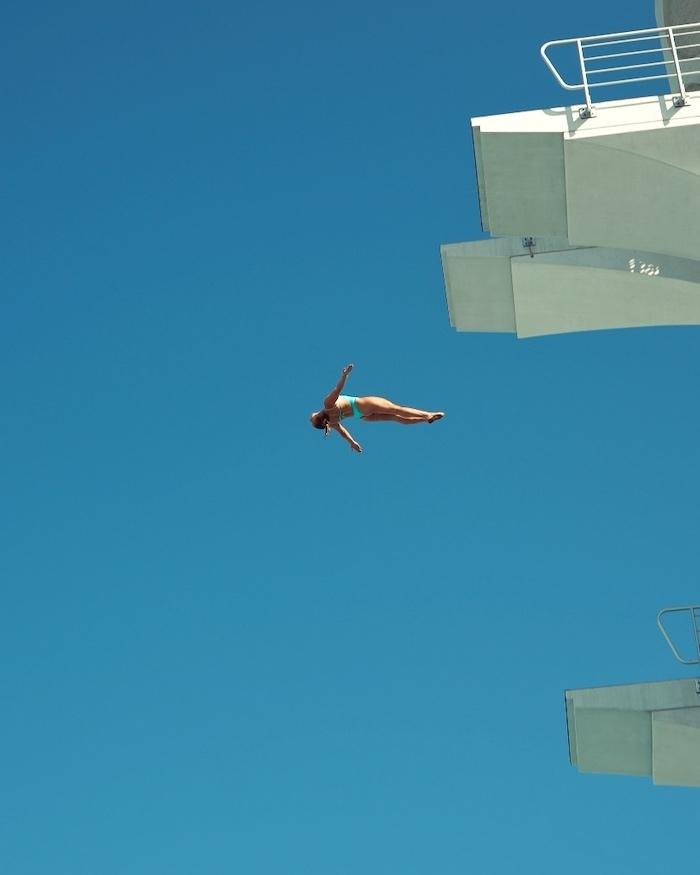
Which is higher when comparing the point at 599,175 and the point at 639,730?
the point at 599,175

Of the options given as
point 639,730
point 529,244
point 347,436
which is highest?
point 529,244

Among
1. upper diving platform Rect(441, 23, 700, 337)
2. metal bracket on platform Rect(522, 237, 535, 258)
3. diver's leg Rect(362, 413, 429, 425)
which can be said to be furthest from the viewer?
metal bracket on platform Rect(522, 237, 535, 258)

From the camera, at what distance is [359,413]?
17078 millimetres

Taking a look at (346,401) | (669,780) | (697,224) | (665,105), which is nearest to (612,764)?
(669,780)

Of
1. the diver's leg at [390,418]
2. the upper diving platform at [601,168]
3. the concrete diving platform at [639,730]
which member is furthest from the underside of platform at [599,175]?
the concrete diving platform at [639,730]

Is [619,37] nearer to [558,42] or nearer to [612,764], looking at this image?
[558,42]

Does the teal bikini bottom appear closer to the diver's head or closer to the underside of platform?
the diver's head

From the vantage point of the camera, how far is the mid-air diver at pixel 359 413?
16.6 metres

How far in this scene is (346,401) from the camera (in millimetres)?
16859

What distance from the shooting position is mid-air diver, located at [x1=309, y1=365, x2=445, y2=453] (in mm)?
16594

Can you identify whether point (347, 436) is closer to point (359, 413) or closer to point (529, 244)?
point (359, 413)

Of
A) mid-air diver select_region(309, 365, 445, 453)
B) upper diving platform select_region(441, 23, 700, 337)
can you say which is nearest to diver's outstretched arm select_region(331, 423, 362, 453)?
mid-air diver select_region(309, 365, 445, 453)

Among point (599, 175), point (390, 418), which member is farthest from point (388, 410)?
point (599, 175)

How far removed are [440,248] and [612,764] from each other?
727 centimetres
